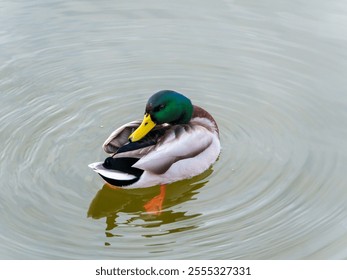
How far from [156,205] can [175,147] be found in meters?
0.59

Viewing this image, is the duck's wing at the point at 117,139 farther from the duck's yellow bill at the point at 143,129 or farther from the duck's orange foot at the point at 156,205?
the duck's orange foot at the point at 156,205

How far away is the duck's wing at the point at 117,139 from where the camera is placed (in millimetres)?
7508

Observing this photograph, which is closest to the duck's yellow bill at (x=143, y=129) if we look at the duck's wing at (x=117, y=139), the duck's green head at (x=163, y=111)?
the duck's green head at (x=163, y=111)

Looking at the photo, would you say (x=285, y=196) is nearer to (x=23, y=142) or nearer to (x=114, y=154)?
(x=114, y=154)

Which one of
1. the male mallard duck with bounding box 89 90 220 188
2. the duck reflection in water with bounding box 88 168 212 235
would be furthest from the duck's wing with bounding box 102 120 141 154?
the duck reflection in water with bounding box 88 168 212 235

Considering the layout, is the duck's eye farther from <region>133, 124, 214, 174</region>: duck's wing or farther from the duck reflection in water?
the duck reflection in water

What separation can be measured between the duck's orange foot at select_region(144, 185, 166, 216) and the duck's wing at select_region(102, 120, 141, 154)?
588 millimetres

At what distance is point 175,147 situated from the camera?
24.8ft

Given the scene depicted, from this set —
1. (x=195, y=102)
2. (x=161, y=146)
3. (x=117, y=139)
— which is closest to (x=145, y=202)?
(x=161, y=146)

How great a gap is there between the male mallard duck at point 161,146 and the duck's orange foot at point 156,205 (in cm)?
15

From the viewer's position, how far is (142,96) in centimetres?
893

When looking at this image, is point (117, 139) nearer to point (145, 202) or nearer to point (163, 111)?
point (163, 111)

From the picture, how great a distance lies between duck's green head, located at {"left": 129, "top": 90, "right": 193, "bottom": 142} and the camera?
7512 millimetres
